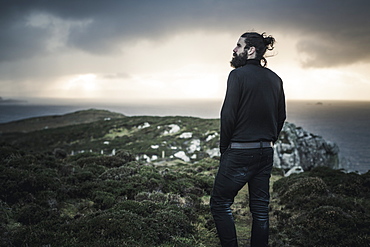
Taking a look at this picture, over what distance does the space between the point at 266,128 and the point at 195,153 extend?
29407mm

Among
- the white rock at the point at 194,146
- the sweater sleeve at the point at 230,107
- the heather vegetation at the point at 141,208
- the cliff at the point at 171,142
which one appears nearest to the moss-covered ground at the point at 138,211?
the heather vegetation at the point at 141,208

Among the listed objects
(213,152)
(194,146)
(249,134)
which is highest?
(249,134)

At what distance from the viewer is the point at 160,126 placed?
49.8 metres

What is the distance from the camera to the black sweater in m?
3.66

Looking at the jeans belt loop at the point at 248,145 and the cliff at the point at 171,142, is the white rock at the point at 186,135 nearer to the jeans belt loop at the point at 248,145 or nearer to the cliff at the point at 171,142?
the cliff at the point at 171,142

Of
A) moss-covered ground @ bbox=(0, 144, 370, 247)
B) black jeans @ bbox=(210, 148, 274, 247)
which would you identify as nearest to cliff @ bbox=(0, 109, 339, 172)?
moss-covered ground @ bbox=(0, 144, 370, 247)

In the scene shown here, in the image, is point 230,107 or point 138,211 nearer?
point 230,107

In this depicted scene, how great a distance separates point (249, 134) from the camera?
3.67 m

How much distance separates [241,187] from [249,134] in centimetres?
85

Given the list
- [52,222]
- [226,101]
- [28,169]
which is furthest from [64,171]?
[226,101]

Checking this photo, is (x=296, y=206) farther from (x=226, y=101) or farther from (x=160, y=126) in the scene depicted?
(x=160, y=126)

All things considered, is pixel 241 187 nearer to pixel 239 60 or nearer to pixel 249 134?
pixel 249 134

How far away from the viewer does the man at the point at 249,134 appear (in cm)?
367

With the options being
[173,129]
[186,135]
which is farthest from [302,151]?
[173,129]
